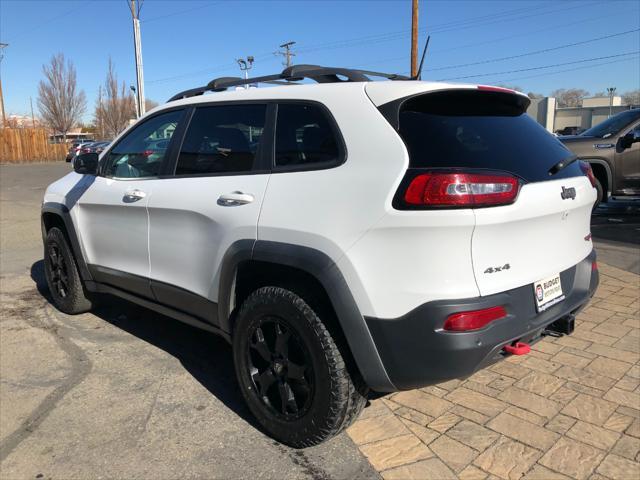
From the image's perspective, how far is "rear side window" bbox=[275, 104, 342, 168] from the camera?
2.61m

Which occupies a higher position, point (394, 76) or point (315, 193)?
point (394, 76)

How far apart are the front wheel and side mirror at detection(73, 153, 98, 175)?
2165mm

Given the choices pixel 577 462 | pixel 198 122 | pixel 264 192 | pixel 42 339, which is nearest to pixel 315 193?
pixel 264 192

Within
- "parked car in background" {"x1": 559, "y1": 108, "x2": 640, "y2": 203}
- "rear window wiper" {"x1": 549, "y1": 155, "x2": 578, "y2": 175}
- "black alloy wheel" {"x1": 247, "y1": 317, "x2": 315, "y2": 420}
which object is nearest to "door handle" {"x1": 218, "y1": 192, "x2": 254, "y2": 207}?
"black alloy wheel" {"x1": 247, "y1": 317, "x2": 315, "y2": 420}

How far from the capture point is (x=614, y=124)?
864 cm

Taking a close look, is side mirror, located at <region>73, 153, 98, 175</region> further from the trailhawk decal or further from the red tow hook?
the red tow hook

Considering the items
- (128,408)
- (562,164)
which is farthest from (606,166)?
(128,408)

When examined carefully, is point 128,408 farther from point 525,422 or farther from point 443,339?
point 525,422

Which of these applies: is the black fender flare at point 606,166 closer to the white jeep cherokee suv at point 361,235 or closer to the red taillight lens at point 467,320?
the white jeep cherokee suv at point 361,235

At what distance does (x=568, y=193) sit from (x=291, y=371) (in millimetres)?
1670

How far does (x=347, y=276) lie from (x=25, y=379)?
260 cm

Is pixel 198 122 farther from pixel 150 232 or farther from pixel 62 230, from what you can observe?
pixel 62 230

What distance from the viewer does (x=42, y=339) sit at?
14.2 ft

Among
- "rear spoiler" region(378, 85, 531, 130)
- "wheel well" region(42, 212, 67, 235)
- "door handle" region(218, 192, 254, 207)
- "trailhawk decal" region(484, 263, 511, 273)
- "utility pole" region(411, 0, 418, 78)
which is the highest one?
"utility pole" region(411, 0, 418, 78)
